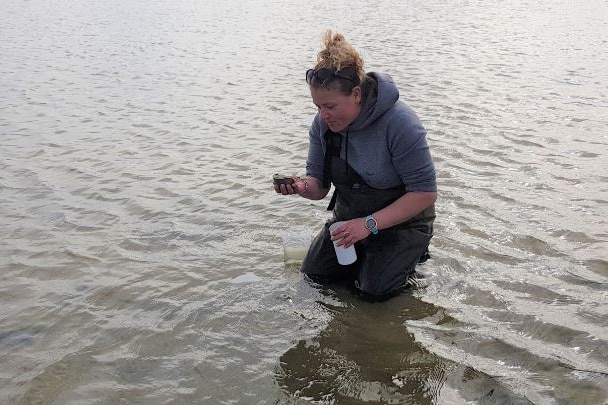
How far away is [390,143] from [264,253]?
2.11m

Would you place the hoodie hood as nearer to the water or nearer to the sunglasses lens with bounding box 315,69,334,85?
the sunglasses lens with bounding box 315,69,334,85

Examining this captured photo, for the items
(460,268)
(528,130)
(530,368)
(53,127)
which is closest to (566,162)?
(528,130)

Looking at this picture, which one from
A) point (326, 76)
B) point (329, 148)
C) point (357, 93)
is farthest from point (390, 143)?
point (326, 76)

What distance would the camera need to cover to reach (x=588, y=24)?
23.0 m

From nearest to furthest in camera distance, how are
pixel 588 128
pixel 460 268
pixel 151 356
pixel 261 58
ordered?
pixel 151 356, pixel 460 268, pixel 588 128, pixel 261 58

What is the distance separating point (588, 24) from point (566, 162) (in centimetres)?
1779

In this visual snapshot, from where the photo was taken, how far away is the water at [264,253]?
4.17 meters

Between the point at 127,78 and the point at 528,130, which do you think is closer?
the point at 528,130

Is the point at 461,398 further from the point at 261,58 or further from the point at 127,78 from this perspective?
the point at 261,58

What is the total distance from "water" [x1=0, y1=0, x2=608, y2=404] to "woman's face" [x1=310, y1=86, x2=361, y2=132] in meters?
1.63

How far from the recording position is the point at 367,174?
5.03m

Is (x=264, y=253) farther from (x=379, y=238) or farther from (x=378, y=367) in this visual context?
(x=378, y=367)

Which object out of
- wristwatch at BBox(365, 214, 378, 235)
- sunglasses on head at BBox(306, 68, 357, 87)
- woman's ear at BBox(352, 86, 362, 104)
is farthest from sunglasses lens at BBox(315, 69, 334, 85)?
wristwatch at BBox(365, 214, 378, 235)

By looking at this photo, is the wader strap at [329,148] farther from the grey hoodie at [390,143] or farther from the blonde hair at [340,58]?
the blonde hair at [340,58]
